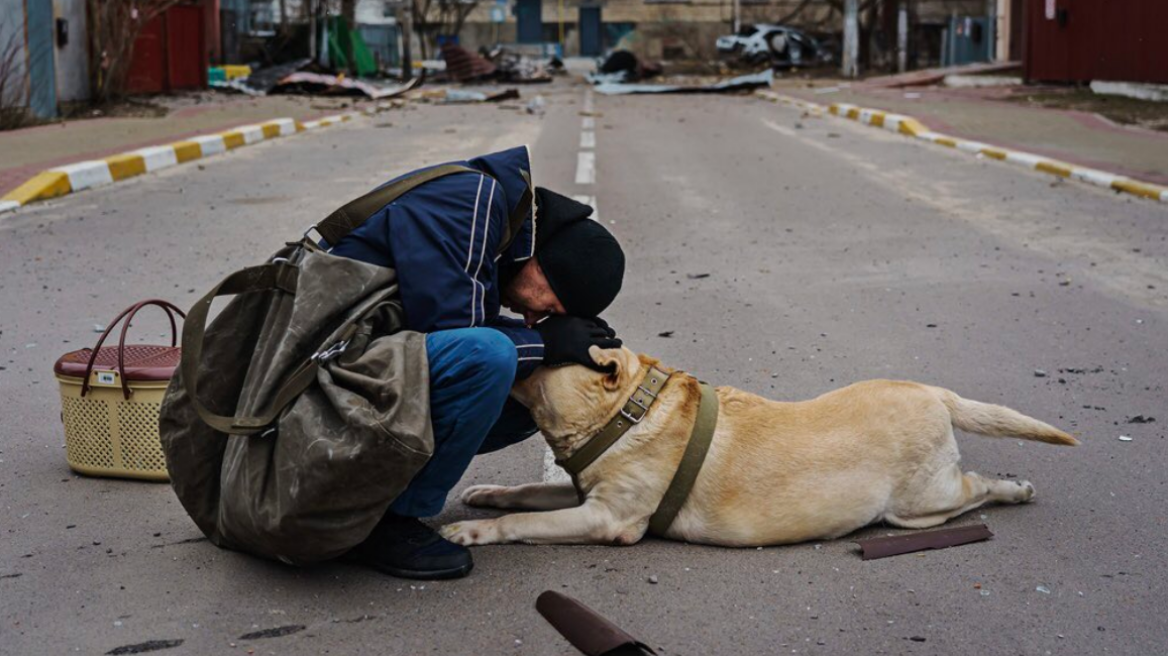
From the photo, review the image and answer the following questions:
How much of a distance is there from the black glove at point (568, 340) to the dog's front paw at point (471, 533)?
50cm

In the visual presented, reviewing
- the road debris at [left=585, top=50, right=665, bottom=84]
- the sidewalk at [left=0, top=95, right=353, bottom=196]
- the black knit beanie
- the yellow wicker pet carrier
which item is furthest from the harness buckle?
the road debris at [left=585, top=50, right=665, bottom=84]

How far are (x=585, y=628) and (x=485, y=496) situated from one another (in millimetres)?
1010

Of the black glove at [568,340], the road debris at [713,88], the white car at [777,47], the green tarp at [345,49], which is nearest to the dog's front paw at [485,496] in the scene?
the black glove at [568,340]

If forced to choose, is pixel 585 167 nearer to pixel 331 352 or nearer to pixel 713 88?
pixel 331 352

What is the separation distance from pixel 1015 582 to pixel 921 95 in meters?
26.3

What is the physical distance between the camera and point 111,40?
2083cm

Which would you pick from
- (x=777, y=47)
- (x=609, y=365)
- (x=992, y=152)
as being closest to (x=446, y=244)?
(x=609, y=365)

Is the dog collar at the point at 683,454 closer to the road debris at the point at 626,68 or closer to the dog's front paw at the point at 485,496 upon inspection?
the dog's front paw at the point at 485,496

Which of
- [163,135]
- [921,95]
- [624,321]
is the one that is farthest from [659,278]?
[921,95]

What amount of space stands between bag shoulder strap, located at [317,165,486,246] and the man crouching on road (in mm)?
23

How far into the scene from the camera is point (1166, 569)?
354 centimetres

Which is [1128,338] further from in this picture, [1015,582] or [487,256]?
[487,256]

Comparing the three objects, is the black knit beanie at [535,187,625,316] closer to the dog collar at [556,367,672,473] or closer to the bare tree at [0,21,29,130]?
the dog collar at [556,367,672,473]

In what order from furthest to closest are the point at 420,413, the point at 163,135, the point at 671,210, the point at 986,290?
the point at 163,135 < the point at 671,210 < the point at 986,290 < the point at 420,413
